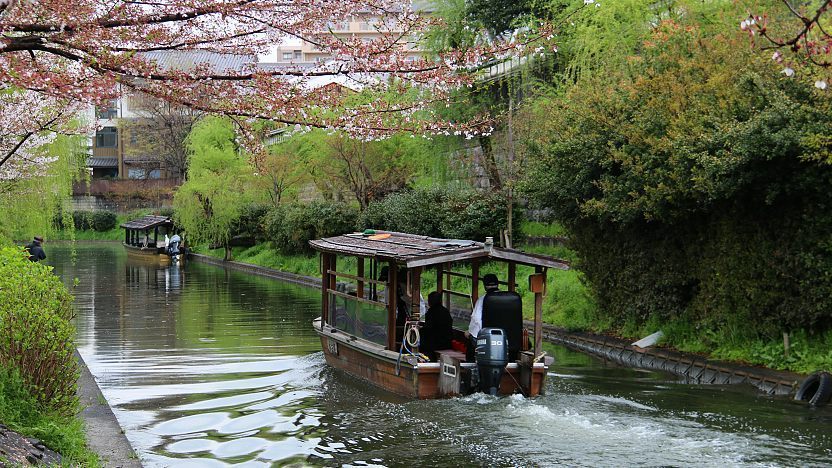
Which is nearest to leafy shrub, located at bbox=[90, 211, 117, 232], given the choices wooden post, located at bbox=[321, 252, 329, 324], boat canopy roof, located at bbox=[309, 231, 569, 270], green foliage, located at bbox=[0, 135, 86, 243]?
green foliage, located at bbox=[0, 135, 86, 243]

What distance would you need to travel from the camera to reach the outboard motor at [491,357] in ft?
41.1

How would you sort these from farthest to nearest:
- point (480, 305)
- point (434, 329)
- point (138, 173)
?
point (138, 173)
point (434, 329)
point (480, 305)

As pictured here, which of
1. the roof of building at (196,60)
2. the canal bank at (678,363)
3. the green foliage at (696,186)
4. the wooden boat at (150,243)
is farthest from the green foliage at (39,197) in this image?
the wooden boat at (150,243)

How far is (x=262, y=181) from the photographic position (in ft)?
160

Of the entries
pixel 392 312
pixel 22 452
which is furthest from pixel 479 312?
pixel 22 452

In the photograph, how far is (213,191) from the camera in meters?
50.5

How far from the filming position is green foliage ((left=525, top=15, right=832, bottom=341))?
13734 millimetres

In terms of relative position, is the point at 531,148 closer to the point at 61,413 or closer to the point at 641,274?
the point at 641,274

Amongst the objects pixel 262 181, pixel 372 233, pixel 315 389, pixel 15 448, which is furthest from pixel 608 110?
pixel 262 181

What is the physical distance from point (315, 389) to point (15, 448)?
25.2 feet

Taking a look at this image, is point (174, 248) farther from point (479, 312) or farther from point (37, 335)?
point (37, 335)

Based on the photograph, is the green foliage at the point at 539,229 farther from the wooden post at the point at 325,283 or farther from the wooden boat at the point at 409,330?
the wooden boat at the point at 409,330

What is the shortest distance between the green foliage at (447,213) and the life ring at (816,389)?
49.4ft

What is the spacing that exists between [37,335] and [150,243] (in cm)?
5043
